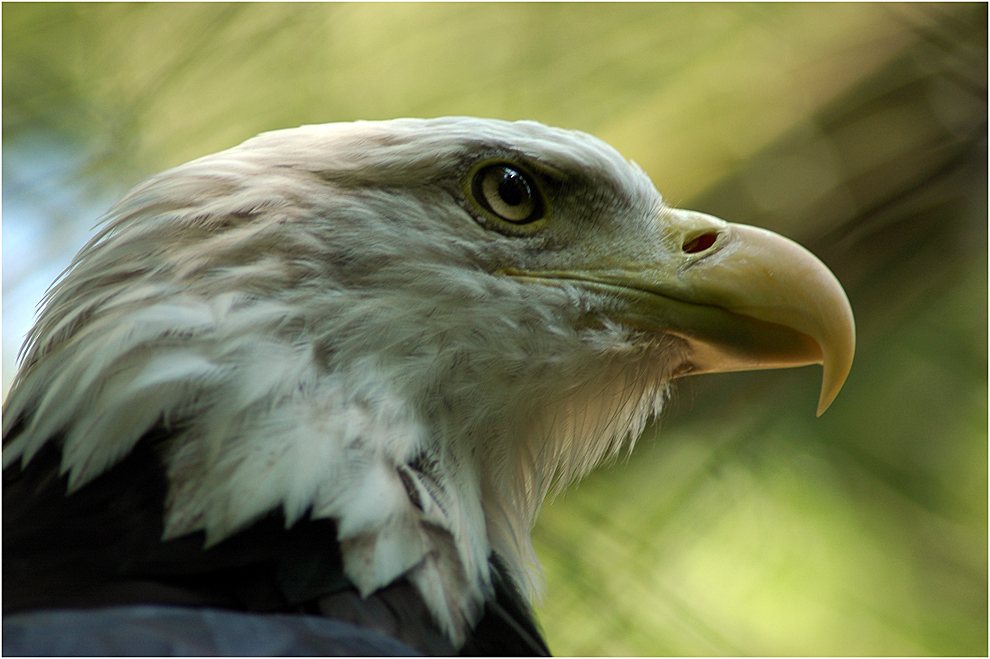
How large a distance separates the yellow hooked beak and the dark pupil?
A: 16 centimetres

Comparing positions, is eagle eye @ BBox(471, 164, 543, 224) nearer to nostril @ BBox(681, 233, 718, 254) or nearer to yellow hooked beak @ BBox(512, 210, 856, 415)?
yellow hooked beak @ BBox(512, 210, 856, 415)

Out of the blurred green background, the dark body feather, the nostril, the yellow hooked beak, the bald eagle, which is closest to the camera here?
the dark body feather

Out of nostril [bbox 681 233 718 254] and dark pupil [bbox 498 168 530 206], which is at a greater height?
dark pupil [bbox 498 168 530 206]

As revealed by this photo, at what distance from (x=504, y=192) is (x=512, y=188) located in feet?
0.06

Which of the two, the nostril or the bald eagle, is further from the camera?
the nostril

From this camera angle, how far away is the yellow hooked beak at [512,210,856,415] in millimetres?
1690

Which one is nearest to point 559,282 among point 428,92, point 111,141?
point 428,92

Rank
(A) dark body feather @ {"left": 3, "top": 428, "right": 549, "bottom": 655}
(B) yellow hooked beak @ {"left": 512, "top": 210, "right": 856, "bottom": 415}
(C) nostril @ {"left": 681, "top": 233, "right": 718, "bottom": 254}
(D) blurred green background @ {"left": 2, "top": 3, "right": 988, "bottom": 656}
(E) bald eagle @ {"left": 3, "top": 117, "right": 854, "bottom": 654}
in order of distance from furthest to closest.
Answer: (D) blurred green background @ {"left": 2, "top": 3, "right": 988, "bottom": 656} < (C) nostril @ {"left": 681, "top": 233, "right": 718, "bottom": 254} < (B) yellow hooked beak @ {"left": 512, "top": 210, "right": 856, "bottom": 415} < (E) bald eagle @ {"left": 3, "top": 117, "right": 854, "bottom": 654} < (A) dark body feather @ {"left": 3, "top": 428, "right": 549, "bottom": 655}

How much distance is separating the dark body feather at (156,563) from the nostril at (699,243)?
900mm

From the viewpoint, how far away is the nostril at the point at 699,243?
181 centimetres

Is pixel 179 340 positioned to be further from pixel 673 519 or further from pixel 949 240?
pixel 949 240

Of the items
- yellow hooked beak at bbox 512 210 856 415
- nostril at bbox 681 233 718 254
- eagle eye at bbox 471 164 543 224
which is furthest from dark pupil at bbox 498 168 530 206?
nostril at bbox 681 233 718 254

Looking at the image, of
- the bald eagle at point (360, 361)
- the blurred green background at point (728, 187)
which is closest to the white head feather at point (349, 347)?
the bald eagle at point (360, 361)

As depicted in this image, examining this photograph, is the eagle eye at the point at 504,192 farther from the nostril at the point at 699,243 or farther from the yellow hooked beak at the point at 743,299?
the nostril at the point at 699,243
